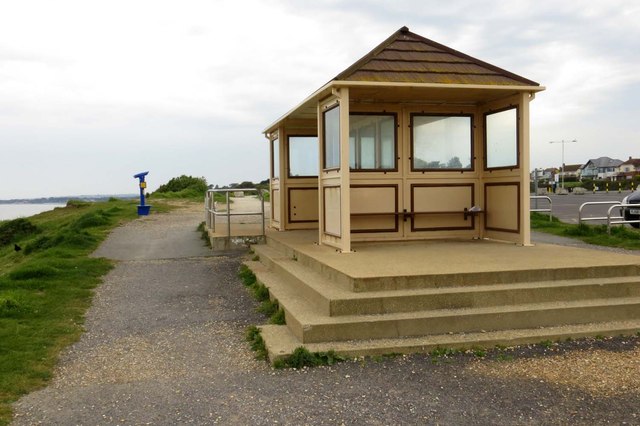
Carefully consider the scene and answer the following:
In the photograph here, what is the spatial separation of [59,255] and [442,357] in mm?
9104

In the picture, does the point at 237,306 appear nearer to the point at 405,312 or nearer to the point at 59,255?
the point at 405,312

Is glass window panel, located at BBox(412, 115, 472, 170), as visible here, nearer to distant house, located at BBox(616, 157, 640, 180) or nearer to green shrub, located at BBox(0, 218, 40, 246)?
green shrub, located at BBox(0, 218, 40, 246)

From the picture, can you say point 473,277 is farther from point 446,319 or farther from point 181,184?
point 181,184

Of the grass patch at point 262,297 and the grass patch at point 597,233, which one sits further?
the grass patch at point 597,233

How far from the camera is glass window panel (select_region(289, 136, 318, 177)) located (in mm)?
13297

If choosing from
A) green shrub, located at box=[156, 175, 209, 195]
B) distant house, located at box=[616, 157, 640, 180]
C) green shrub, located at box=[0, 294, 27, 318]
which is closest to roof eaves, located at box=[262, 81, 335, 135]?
green shrub, located at box=[0, 294, 27, 318]

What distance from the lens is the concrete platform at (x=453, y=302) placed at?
5949mm

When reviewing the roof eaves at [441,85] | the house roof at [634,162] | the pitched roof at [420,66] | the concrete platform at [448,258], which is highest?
the house roof at [634,162]

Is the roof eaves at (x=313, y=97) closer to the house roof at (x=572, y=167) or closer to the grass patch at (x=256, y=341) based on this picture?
the grass patch at (x=256, y=341)

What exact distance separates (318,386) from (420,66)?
5.80 metres

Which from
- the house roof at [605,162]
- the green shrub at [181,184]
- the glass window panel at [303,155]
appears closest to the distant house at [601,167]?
the house roof at [605,162]

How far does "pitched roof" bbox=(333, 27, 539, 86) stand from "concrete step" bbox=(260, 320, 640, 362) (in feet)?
13.2

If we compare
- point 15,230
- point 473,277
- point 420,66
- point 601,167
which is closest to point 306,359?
point 473,277

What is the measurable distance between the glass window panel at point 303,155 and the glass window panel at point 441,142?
11.8ft
